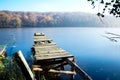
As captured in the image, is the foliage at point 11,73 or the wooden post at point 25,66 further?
the foliage at point 11,73

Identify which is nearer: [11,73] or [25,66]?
[25,66]

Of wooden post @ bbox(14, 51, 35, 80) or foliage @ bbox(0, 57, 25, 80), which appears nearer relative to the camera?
wooden post @ bbox(14, 51, 35, 80)

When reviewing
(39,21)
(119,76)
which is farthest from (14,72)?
(39,21)

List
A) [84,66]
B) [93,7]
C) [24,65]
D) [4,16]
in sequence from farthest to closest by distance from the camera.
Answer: [4,16]
[84,66]
[93,7]
[24,65]

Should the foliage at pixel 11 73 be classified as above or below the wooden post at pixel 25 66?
below

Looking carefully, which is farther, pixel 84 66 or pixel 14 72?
pixel 84 66

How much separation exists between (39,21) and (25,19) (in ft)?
49.4

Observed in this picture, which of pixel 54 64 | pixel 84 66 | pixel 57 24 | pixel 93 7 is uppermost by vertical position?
pixel 93 7

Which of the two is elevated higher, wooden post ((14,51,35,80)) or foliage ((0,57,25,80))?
wooden post ((14,51,35,80))

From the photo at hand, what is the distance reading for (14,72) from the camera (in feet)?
31.5

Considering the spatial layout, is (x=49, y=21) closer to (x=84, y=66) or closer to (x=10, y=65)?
(x=84, y=66)

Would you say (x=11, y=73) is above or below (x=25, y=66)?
below

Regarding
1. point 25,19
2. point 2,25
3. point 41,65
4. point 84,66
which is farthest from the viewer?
point 25,19

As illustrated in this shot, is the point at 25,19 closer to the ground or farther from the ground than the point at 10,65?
closer to the ground
